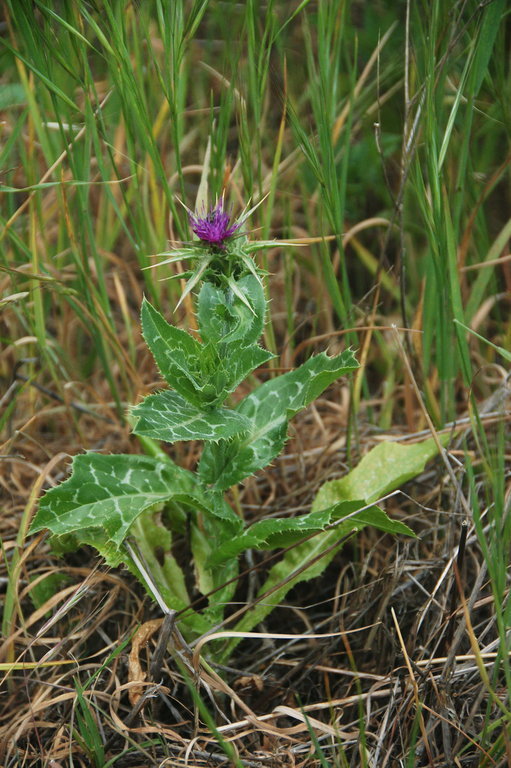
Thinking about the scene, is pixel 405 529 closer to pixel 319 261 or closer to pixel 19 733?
pixel 19 733

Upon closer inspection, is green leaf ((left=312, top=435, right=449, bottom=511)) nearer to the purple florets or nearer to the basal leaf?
the basal leaf

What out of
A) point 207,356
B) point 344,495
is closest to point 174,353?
point 207,356

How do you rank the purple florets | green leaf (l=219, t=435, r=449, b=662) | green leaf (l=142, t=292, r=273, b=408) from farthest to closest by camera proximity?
green leaf (l=219, t=435, r=449, b=662), green leaf (l=142, t=292, r=273, b=408), the purple florets

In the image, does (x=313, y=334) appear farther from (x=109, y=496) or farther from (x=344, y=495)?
(x=109, y=496)

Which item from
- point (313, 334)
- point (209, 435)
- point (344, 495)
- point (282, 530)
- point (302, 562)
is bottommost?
point (302, 562)

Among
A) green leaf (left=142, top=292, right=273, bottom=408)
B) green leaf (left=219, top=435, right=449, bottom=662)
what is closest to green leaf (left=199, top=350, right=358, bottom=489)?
green leaf (left=142, top=292, right=273, bottom=408)
